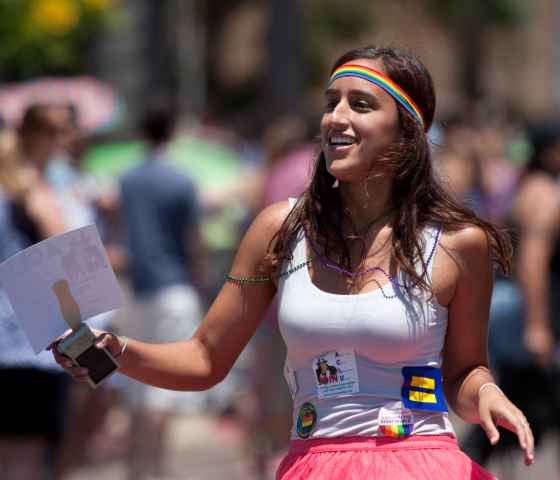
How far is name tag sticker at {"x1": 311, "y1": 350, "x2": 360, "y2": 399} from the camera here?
10.5 feet

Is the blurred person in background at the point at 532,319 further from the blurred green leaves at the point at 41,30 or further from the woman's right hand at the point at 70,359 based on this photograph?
the blurred green leaves at the point at 41,30

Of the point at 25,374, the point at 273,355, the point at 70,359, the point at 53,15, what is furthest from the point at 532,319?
the point at 53,15

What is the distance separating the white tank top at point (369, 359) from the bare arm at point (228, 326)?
0.20 metres

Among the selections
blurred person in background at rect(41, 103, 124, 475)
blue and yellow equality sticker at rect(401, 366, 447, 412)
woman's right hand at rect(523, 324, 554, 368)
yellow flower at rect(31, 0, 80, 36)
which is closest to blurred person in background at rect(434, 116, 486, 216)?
woman's right hand at rect(523, 324, 554, 368)

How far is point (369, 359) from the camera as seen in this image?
3203 millimetres

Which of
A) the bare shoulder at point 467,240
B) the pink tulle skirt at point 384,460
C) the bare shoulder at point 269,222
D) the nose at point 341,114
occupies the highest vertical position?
the nose at point 341,114

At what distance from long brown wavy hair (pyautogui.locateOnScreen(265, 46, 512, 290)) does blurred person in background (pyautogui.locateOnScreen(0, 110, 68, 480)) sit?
1986mm

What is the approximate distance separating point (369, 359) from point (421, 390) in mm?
146

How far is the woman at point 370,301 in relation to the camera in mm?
3178

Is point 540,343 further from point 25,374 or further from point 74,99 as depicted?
point 74,99

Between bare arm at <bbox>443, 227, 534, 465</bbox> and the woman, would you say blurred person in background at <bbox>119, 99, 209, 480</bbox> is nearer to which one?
the woman

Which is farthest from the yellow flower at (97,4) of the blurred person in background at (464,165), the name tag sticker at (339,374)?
the name tag sticker at (339,374)

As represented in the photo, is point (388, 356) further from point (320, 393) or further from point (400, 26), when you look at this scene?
point (400, 26)

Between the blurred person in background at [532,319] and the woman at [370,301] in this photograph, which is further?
the blurred person in background at [532,319]
